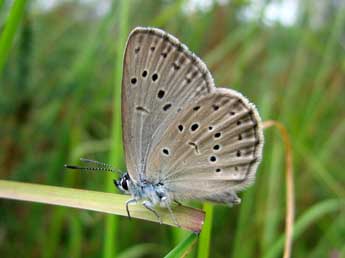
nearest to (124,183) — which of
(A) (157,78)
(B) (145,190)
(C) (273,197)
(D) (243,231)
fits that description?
(B) (145,190)

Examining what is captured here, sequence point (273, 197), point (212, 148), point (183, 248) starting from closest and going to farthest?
point (183, 248)
point (212, 148)
point (273, 197)

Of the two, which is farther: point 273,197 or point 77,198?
point 273,197

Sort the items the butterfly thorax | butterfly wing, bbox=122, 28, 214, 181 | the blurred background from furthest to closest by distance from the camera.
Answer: the blurred background → the butterfly thorax → butterfly wing, bbox=122, 28, 214, 181

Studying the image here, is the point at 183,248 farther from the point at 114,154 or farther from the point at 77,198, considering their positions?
the point at 114,154

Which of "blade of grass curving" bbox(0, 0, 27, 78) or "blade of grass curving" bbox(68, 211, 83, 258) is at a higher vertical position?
"blade of grass curving" bbox(0, 0, 27, 78)

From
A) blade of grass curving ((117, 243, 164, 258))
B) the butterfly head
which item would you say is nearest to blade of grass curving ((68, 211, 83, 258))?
blade of grass curving ((117, 243, 164, 258))

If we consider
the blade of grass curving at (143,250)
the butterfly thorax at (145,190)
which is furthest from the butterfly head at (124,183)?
the blade of grass curving at (143,250)

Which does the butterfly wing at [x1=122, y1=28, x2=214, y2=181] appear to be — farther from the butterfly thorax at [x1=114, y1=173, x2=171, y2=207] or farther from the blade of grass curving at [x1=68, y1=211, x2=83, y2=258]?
the blade of grass curving at [x1=68, y1=211, x2=83, y2=258]
